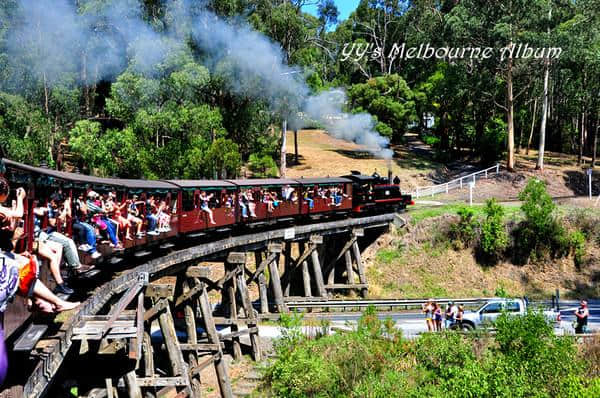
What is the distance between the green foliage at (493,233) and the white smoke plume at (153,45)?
969 centimetres

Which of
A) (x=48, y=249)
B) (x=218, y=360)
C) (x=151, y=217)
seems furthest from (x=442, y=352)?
(x=48, y=249)

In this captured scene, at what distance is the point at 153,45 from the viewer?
114 feet

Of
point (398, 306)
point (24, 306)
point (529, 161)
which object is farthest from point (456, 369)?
point (529, 161)

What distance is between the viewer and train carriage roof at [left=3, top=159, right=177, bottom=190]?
817cm

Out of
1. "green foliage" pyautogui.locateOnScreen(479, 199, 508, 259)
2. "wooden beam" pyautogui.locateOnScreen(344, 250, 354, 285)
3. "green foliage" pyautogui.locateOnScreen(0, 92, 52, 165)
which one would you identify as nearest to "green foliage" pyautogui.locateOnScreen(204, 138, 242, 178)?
"green foliage" pyautogui.locateOnScreen(0, 92, 52, 165)

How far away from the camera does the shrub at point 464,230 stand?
99.1 ft

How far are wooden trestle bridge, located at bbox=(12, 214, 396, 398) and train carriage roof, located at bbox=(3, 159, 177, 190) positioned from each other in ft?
6.77

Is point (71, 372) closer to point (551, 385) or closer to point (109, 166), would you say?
point (551, 385)

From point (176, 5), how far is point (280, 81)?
26.7 ft

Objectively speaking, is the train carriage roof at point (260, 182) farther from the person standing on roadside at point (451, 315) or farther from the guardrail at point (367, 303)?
the person standing on roadside at point (451, 315)

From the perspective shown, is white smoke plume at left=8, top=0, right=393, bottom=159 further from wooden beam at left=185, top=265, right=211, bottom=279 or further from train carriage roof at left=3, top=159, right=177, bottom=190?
wooden beam at left=185, top=265, right=211, bottom=279

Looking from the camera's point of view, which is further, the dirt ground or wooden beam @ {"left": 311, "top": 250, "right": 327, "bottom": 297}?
the dirt ground

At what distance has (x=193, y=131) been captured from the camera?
1403 inches

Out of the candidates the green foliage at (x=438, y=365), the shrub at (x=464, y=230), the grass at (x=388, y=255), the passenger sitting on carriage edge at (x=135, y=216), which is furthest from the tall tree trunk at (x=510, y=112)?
the passenger sitting on carriage edge at (x=135, y=216)
